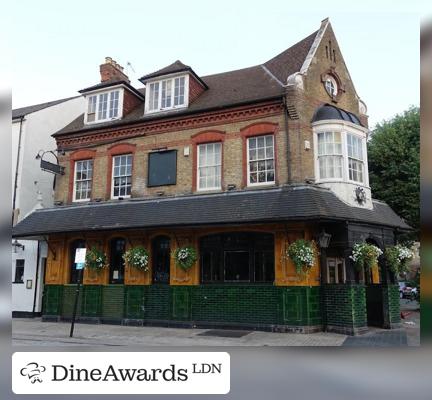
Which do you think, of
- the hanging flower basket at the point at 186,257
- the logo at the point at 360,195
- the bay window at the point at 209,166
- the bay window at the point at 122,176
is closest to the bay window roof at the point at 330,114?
the logo at the point at 360,195

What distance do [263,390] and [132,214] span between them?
33.9 ft

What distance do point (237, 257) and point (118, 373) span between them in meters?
9.12

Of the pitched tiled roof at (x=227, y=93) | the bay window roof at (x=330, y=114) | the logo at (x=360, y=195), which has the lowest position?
the logo at (x=360, y=195)

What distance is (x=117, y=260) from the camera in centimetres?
1731

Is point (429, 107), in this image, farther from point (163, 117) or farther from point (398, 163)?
point (398, 163)

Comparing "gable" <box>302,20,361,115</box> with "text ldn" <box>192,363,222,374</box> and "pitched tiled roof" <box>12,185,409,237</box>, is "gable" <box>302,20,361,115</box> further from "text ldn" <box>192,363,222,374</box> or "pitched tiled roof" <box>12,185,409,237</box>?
"text ldn" <box>192,363,222,374</box>

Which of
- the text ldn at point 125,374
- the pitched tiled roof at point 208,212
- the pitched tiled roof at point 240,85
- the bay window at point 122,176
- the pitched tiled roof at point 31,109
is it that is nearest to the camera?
the text ldn at point 125,374

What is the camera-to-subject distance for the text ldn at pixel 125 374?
6.50 metres

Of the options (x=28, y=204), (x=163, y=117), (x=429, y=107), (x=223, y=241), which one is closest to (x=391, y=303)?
(x=223, y=241)

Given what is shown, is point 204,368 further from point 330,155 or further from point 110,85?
point 110,85

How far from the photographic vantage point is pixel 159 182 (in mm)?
17188

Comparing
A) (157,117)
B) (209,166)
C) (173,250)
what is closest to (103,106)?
(157,117)

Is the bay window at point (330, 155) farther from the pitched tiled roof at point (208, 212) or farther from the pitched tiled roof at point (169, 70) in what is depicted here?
the pitched tiled roof at point (169, 70)

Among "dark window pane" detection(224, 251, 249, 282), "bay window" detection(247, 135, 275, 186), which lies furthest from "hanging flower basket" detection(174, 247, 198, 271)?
"bay window" detection(247, 135, 275, 186)
